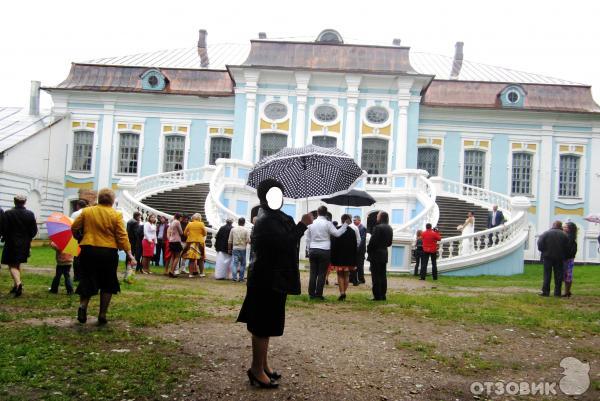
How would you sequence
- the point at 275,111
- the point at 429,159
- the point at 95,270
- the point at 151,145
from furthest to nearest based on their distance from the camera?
the point at 151,145 → the point at 429,159 → the point at 275,111 → the point at 95,270

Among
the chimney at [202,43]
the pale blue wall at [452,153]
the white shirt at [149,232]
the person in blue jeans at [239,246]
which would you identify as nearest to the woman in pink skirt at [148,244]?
the white shirt at [149,232]

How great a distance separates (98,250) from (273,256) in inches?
111

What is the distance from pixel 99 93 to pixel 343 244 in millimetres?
22159

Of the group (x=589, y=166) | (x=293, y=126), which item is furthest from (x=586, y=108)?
(x=293, y=126)

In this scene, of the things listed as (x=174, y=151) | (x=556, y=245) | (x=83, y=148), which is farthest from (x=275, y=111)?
(x=556, y=245)

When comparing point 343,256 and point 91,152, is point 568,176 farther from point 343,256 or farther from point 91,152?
point 91,152

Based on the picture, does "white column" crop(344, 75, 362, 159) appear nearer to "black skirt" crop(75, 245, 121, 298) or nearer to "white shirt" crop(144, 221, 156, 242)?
"white shirt" crop(144, 221, 156, 242)

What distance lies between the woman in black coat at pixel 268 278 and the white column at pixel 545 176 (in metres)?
25.6

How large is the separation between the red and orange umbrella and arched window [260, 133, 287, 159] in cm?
1853

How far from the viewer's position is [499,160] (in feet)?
93.6

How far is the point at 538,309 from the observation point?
10.2 metres

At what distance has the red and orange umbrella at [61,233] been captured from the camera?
8.82 meters

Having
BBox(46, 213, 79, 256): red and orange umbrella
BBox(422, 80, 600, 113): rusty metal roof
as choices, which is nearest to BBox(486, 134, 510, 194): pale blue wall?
BBox(422, 80, 600, 113): rusty metal roof

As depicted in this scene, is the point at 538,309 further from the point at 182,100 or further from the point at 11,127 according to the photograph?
the point at 11,127
